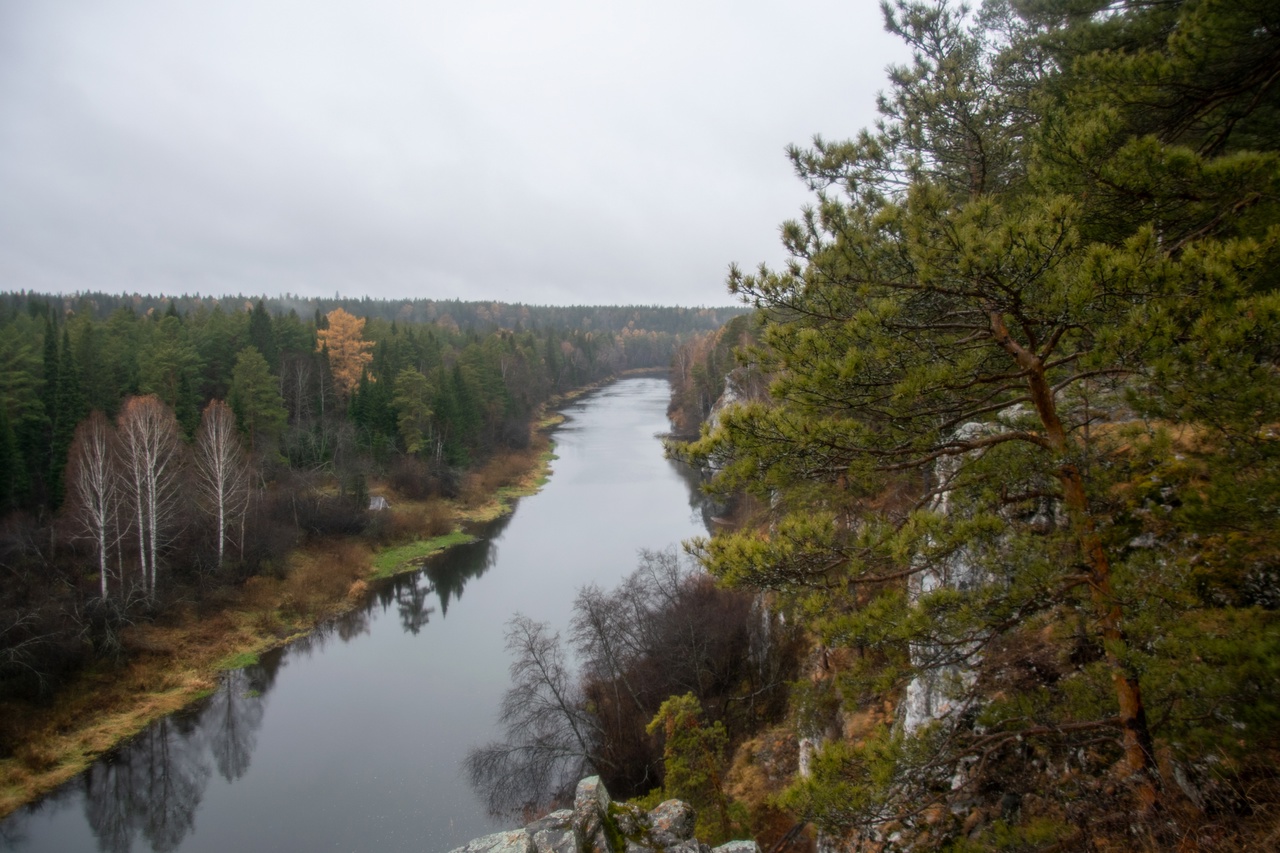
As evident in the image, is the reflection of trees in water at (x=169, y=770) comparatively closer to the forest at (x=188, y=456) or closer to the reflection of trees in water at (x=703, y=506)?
the forest at (x=188, y=456)

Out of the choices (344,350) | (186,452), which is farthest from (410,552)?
(344,350)

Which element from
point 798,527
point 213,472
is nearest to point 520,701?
point 798,527

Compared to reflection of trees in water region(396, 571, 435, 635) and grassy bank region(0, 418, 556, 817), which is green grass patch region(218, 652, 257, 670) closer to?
grassy bank region(0, 418, 556, 817)

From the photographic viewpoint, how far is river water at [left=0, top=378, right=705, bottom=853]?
40.9 feet

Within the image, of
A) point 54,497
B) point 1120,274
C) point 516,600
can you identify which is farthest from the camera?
point 54,497

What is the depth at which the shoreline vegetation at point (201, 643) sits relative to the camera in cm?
1427

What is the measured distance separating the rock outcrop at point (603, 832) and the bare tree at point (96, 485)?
17.9 meters

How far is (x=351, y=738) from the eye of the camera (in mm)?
15102

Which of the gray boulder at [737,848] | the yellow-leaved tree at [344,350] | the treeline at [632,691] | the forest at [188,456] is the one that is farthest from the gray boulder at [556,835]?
the yellow-leaved tree at [344,350]

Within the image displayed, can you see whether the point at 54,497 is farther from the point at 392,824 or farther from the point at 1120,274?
the point at 1120,274

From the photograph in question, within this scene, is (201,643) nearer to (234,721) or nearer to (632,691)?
(234,721)

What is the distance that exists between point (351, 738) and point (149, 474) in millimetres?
10408

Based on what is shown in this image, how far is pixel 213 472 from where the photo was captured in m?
22.3

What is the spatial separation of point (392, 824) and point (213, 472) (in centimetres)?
1517
